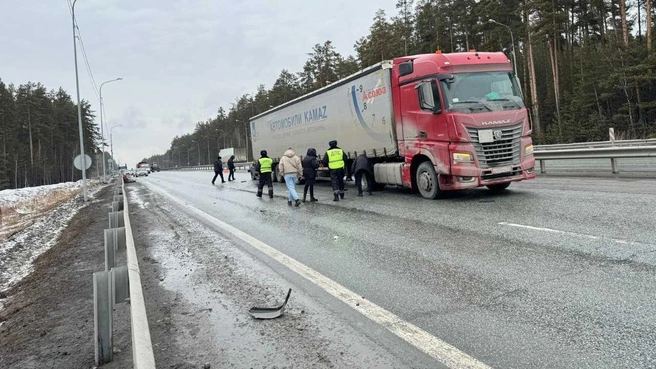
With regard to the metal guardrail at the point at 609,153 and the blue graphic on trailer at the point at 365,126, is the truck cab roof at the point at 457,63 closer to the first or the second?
the blue graphic on trailer at the point at 365,126

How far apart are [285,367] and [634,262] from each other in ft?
13.1

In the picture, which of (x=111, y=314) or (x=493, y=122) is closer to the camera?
(x=111, y=314)

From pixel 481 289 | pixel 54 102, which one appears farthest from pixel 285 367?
pixel 54 102

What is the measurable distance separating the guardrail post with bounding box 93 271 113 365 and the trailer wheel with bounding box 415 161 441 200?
28.5 feet

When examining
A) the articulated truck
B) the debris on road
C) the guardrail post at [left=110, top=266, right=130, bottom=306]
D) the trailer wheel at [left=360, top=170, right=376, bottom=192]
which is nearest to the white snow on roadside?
the trailer wheel at [left=360, top=170, right=376, bottom=192]

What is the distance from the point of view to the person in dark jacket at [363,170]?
44.3ft

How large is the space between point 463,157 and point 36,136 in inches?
3159

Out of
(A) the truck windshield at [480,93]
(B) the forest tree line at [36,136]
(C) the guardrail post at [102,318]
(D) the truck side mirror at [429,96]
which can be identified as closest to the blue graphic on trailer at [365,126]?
(D) the truck side mirror at [429,96]

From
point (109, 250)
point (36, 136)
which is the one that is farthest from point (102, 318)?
point (36, 136)

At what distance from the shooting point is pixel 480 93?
34.2 feet

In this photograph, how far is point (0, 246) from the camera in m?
10.3

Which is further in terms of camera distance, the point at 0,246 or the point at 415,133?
the point at 415,133

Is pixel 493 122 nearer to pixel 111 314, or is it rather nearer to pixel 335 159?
pixel 335 159

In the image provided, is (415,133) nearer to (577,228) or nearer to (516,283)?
(577,228)
